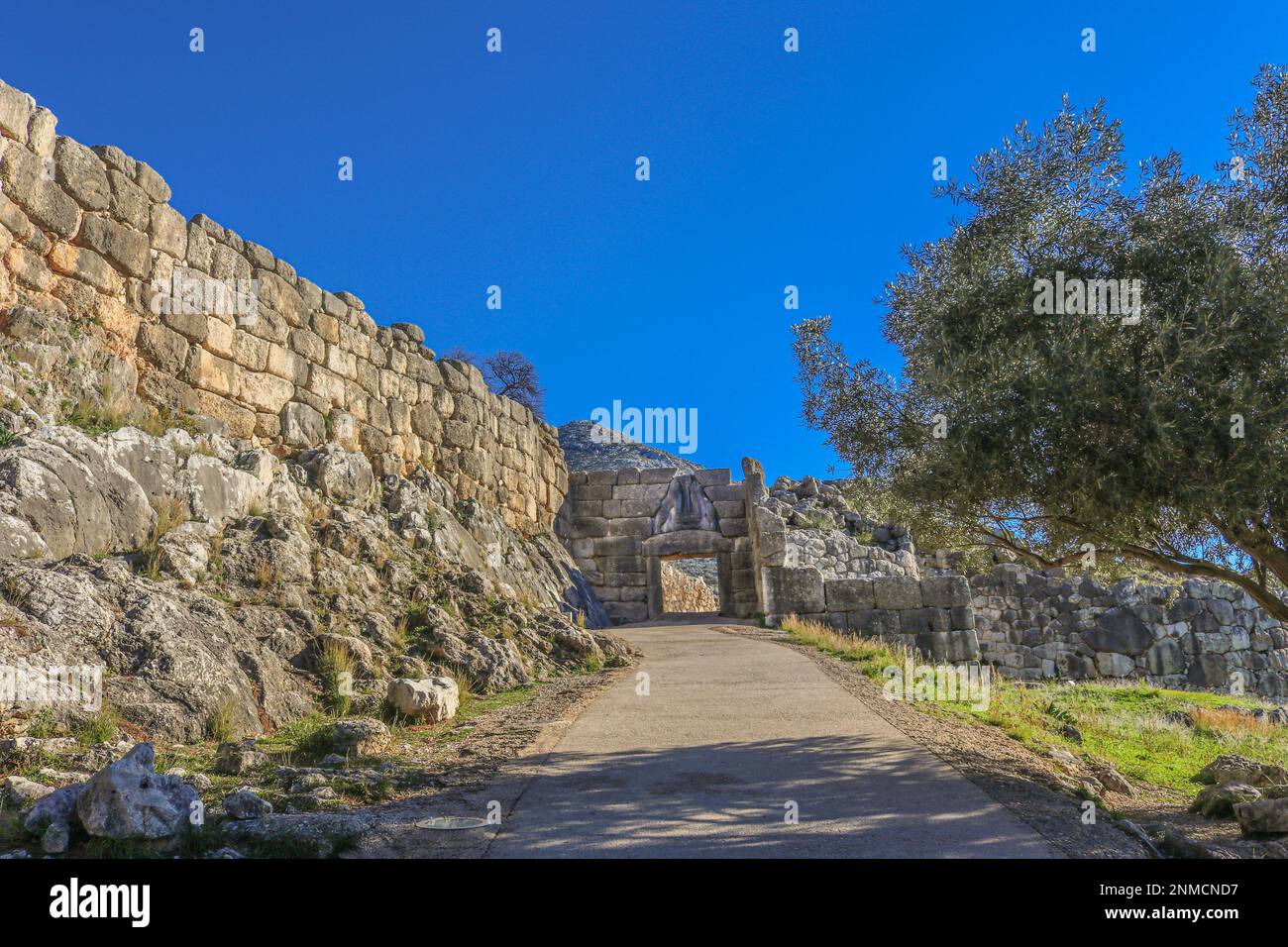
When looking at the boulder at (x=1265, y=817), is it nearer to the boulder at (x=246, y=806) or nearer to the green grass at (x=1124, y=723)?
the green grass at (x=1124, y=723)

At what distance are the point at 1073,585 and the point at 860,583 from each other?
7.50 m

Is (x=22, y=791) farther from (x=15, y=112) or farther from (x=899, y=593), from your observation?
(x=899, y=593)

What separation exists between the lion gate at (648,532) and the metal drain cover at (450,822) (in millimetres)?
16772

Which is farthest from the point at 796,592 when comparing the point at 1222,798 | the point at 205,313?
the point at 205,313

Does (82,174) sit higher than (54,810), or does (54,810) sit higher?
(82,174)

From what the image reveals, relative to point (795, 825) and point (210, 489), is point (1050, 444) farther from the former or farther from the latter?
point (210, 489)

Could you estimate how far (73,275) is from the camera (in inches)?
351

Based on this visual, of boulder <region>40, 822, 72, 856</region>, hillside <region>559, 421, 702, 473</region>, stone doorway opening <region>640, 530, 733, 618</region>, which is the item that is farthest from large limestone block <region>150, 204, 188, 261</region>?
hillside <region>559, 421, 702, 473</region>

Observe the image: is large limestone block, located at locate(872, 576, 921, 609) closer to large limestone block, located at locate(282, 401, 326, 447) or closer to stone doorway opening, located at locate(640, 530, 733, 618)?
stone doorway opening, located at locate(640, 530, 733, 618)

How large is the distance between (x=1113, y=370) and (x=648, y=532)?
15765 mm

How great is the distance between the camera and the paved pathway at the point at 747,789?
4.24 metres

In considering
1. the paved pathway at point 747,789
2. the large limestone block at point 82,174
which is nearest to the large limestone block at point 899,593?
the paved pathway at point 747,789

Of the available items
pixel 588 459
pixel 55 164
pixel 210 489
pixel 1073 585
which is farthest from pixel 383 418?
pixel 588 459

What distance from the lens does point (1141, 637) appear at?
21234mm
